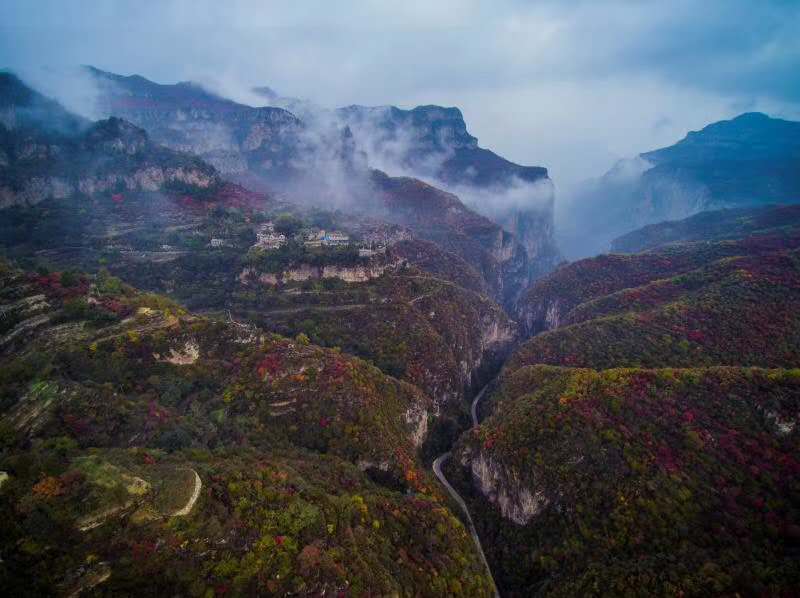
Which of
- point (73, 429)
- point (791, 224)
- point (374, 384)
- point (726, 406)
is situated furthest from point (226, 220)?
point (791, 224)

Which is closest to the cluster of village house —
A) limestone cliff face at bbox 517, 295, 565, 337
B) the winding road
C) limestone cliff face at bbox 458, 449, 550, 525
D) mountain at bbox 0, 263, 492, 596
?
Result: mountain at bbox 0, 263, 492, 596

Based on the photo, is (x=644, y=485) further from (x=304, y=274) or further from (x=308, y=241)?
(x=308, y=241)

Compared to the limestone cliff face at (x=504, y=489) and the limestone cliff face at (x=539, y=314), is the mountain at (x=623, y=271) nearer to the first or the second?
the limestone cliff face at (x=539, y=314)

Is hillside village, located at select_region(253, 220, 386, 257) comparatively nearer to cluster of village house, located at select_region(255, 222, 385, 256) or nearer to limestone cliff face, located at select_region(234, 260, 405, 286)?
cluster of village house, located at select_region(255, 222, 385, 256)

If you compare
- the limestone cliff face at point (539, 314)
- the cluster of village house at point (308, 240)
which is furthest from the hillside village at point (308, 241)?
the limestone cliff face at point (539, 314)

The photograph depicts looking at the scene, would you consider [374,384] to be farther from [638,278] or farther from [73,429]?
[638,278]
